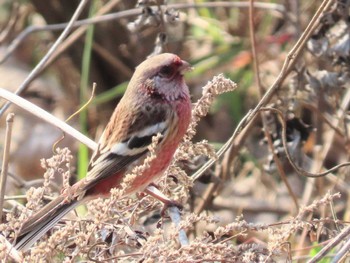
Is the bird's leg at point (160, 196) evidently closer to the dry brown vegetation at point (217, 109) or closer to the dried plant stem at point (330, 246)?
the dry brown vegetation at point (217, 109)

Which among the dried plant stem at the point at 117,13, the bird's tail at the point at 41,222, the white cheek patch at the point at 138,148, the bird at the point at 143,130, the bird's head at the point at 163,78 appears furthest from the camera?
the dried plant stem at the point at 117,13

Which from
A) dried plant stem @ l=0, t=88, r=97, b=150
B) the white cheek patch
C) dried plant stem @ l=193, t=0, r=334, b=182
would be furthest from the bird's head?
dried plant stem @ l=0, t=88, r=97, b=150

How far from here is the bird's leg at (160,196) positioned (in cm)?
312

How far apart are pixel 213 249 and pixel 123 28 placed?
12.1 ft

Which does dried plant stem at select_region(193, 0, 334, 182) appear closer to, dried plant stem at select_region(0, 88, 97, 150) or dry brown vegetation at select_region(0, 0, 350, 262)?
dry brown vegetation at select_region(0, 0, 350, 262)

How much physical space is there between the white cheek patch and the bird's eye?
0.76 ft

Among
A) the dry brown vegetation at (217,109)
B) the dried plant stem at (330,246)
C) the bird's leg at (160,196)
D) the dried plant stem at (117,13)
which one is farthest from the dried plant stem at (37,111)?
the dried plant stem at (117,13)

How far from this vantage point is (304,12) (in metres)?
5.80

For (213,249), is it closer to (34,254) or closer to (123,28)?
(34,254)

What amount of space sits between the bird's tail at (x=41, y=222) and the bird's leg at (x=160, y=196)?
32cm

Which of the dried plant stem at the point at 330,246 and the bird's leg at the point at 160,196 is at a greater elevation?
the bird's leg at the point at 160,196

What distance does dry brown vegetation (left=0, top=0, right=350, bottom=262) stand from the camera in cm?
299

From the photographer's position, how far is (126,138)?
3520 millimetres

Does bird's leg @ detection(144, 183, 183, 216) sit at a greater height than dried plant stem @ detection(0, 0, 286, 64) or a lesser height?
lesser
